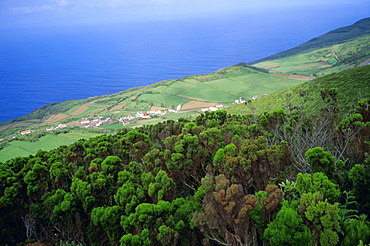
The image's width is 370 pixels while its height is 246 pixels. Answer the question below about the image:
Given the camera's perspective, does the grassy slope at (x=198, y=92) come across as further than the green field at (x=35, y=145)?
Yes

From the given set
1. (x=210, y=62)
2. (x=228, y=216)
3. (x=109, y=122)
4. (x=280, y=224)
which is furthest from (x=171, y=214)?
(x=210, y=62)

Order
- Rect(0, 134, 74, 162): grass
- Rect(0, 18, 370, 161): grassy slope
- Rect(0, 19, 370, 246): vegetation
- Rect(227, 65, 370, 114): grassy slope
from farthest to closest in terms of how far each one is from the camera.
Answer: Rect(0, 18, 370, 161): grassy slope < Rect(0, 134, 74, 162): grass < Rect(227, 65, 370, 114): grassy slope < Rect(0, 19, 370, 246): vegetation

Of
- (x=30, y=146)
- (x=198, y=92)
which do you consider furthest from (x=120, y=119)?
(x=198, y=92)

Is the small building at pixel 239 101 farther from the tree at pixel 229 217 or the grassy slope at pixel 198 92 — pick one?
the tree at pixel 229 217

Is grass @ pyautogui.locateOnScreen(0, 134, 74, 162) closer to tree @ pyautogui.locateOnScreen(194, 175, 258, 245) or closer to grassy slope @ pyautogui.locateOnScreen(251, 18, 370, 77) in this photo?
tree @ pyautogui.locateOnScreen(194, 175, 258, 245)

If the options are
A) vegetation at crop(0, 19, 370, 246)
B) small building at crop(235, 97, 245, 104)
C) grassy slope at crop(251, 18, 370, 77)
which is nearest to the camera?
vegetation at crop(0, 19, 370, 246)

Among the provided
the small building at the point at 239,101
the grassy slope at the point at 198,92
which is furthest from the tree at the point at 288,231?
the small building at the point at 239,101

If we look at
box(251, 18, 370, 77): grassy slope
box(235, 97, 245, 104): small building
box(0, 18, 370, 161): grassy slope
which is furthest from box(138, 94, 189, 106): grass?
box(251, 18, 370, 77): grassy slope

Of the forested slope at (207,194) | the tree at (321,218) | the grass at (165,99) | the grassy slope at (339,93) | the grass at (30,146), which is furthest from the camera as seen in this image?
the grass at (165,99)
